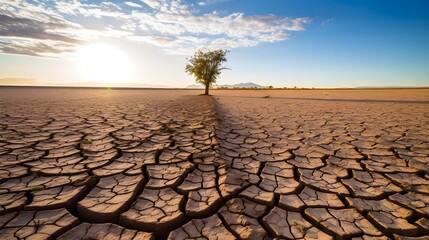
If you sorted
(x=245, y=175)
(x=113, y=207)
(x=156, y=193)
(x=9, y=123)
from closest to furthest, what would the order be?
(x=113, y=207), (x=156, y=193), (x=245, y=175), (x=9, y=123)

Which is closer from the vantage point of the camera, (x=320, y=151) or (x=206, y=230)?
(x=206, y=230)

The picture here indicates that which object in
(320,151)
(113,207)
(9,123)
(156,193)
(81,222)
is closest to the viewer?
(81,222)

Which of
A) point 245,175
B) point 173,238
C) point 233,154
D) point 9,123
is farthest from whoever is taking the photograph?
point 9,123

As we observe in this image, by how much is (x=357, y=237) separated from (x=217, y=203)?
1022 millimetres

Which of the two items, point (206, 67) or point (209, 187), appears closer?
point (209, 187)

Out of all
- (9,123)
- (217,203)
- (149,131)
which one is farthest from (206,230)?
(9,123)

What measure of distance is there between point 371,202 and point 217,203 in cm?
134

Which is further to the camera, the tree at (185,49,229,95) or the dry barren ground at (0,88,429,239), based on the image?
the tree at (185,49,229,95)

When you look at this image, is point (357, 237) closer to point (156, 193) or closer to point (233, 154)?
point (156, 193)

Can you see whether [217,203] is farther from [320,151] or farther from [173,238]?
[320,151]

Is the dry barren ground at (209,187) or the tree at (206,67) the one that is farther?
the tree at (206,67)

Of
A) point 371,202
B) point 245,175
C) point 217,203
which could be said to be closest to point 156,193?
point 217,203

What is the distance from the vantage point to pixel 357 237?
1.57 m

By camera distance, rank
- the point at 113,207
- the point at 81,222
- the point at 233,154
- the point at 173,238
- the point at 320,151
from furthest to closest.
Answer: the point at 320,151 → the point at 233,154 → the point at 113,207 → the point at 81,222 → the point at 173,238
